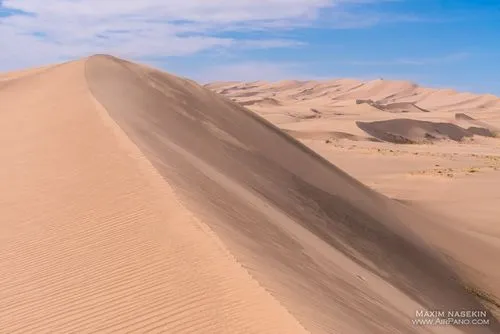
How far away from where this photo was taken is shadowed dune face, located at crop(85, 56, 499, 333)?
585 cm

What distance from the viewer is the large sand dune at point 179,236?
4.65 m

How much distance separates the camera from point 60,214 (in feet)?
22.4

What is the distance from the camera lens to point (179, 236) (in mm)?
5699

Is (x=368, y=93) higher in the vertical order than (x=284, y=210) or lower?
lower

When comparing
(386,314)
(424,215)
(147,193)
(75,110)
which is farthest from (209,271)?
(424,215)

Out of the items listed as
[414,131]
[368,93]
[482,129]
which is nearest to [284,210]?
[414,131]

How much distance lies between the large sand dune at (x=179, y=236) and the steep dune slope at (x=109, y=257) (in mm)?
18

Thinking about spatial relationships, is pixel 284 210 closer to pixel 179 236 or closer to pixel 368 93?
pixel 179 236

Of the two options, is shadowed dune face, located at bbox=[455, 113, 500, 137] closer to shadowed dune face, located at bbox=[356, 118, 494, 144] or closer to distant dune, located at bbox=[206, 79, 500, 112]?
shadowed dune face, located at bbox=[356, 118, 494, 144]

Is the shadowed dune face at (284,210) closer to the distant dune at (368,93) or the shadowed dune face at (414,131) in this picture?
the shadowed dune face at (414,131)

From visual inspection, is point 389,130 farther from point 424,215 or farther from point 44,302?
point 44,302

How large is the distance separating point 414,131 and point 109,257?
53168mm

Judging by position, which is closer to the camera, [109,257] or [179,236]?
[109,257]

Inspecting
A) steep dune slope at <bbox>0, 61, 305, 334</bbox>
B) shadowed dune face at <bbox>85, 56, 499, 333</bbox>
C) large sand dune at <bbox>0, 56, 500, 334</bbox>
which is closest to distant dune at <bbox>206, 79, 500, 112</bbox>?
shadowed dune face at <bbox>85, 56, 499, 333</bbox>
